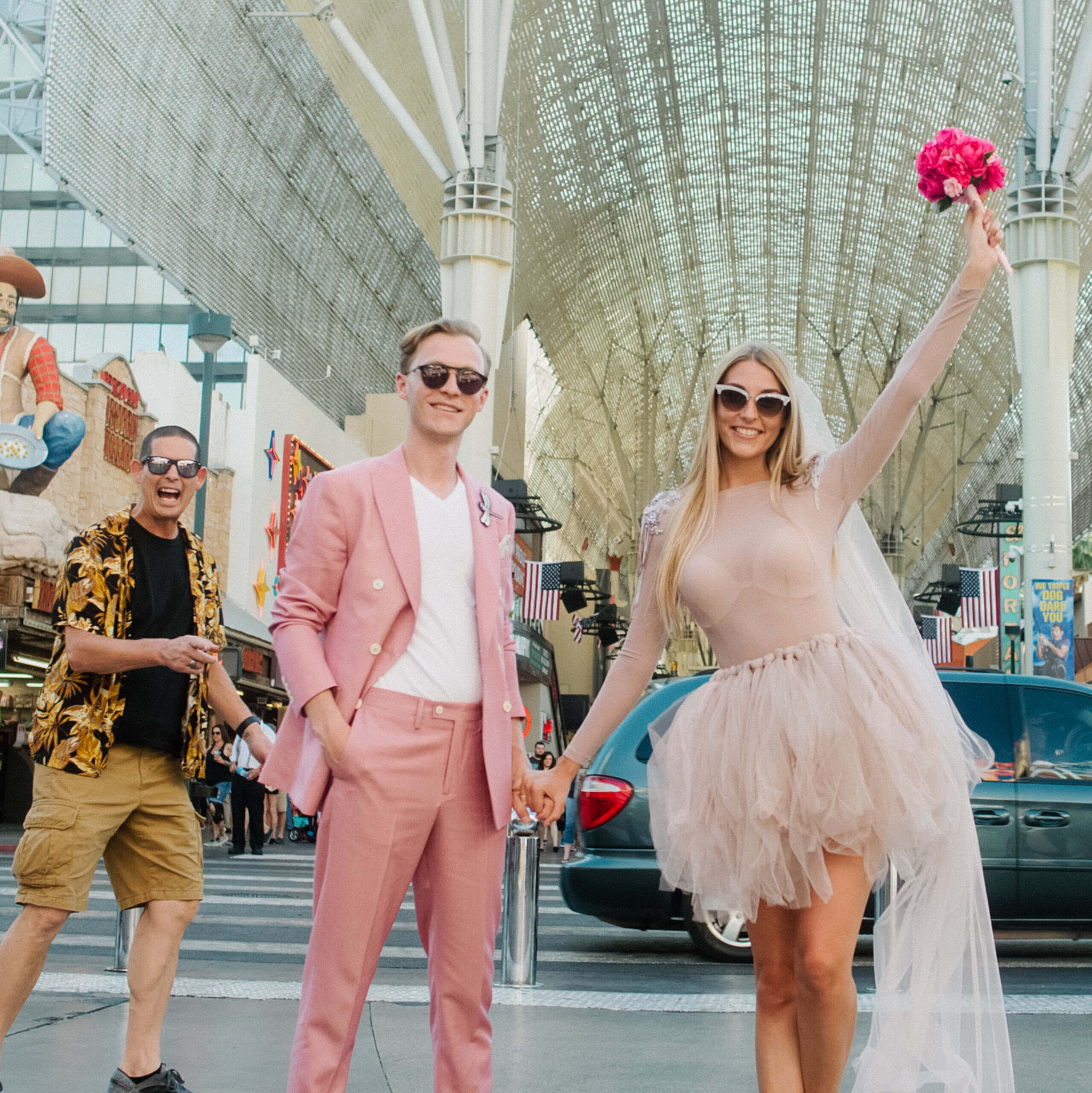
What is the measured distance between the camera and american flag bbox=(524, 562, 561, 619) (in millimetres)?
36281

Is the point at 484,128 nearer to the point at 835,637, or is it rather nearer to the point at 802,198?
the point at 835,637

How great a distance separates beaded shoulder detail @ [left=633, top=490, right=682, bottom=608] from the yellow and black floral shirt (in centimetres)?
127

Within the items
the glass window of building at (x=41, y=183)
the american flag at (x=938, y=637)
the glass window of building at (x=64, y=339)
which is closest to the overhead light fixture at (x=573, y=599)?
the american flag at (x=938, y=637)

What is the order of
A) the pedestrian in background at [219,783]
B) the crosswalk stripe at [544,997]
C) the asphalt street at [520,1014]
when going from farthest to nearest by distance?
the pedestrian in background at [219,783] < the crosswalk stripe at [544,997] < the asphalt street at [520,1014]

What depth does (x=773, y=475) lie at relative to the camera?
3.76m

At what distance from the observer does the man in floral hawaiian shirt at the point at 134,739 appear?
→ 4.11 metres

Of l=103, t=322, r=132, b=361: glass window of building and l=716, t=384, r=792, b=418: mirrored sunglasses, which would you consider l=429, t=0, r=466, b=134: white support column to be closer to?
l=103, t=322, r=132, b=361: glass window of building

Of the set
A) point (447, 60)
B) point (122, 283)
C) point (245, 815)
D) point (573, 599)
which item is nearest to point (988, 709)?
point (245, 815)

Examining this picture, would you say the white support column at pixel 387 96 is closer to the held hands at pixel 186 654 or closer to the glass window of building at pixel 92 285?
the glass window of building at pixel 92 285

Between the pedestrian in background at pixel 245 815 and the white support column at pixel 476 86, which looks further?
the white support column at pixel 476 86

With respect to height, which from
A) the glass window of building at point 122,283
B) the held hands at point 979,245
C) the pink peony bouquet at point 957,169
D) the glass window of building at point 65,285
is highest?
the glass window of building at point 65,285

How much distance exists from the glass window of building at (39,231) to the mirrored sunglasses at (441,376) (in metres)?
40.2

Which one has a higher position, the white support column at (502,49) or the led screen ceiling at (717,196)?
the led screen ceiling at (717,196)

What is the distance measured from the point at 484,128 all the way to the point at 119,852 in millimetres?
24170
